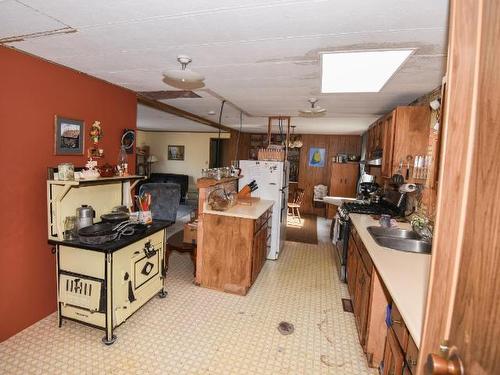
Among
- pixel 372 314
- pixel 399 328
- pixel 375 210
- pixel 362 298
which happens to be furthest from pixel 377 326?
pixel 375 210

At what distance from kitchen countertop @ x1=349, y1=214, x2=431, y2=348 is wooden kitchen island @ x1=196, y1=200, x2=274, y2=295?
44.9 inches

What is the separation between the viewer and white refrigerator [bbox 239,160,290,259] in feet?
13.5

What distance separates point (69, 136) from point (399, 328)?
9.26 feet

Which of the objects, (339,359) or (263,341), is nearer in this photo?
(339,359)

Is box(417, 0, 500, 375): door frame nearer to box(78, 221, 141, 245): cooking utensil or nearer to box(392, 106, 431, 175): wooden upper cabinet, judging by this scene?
box(78, 221, 141, 245): cooking utensil

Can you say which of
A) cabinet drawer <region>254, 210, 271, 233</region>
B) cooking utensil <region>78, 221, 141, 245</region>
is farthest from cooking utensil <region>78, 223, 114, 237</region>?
cabinet drawer <region>254, 210, 271, 233</region>

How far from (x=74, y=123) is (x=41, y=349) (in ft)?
5.94

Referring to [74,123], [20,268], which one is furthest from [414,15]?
[20,268]

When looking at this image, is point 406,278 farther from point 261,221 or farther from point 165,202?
point 165,202

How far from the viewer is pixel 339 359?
6.82 ft

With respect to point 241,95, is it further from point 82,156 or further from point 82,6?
point 82,6

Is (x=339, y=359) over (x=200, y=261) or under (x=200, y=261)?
under

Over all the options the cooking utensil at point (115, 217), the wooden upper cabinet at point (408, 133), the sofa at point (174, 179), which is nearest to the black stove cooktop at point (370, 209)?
the wooden upper cabinet at point (408, 133)

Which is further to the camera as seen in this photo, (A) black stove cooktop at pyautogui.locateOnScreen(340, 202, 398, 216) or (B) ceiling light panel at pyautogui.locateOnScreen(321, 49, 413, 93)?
(A) black stove cooktop at pyautogui.locateOnScreen(340, 202, 398, 216)
